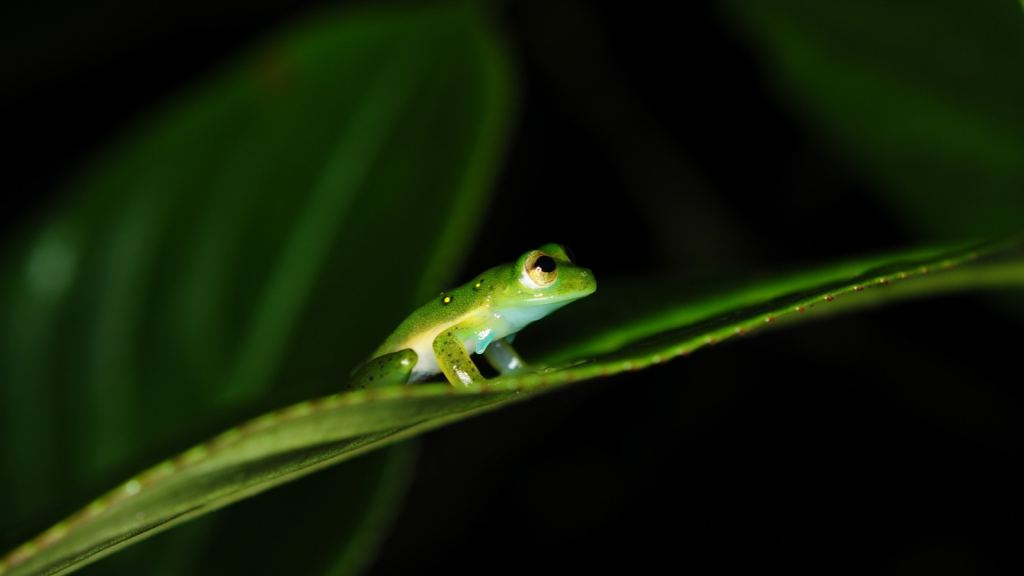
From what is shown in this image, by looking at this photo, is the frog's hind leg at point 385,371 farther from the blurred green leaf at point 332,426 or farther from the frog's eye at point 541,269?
the blurred green leaf at point 332,426

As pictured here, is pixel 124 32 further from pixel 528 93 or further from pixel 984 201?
pixel 984 201

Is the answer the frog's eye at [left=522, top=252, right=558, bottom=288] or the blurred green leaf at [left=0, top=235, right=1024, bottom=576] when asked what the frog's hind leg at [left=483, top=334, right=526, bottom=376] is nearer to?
the frog's eye at [left=522, top=252, right=558, bottom=288]

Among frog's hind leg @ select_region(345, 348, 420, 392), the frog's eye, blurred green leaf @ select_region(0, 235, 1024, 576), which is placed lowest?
blurred green leaf @ select_region(0, 235, 1024, 576)

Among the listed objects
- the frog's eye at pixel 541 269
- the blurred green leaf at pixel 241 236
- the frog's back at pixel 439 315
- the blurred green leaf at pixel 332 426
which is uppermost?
the blurred green leaf at pixel 241 236

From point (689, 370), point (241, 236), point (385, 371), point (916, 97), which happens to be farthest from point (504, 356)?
point (689, 370)

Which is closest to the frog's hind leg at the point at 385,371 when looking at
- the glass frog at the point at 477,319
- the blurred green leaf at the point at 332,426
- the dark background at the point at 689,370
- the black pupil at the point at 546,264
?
the glass frog at the point at 477,319

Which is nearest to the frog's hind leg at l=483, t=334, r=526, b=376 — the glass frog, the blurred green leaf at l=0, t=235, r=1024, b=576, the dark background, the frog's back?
the glass frog
